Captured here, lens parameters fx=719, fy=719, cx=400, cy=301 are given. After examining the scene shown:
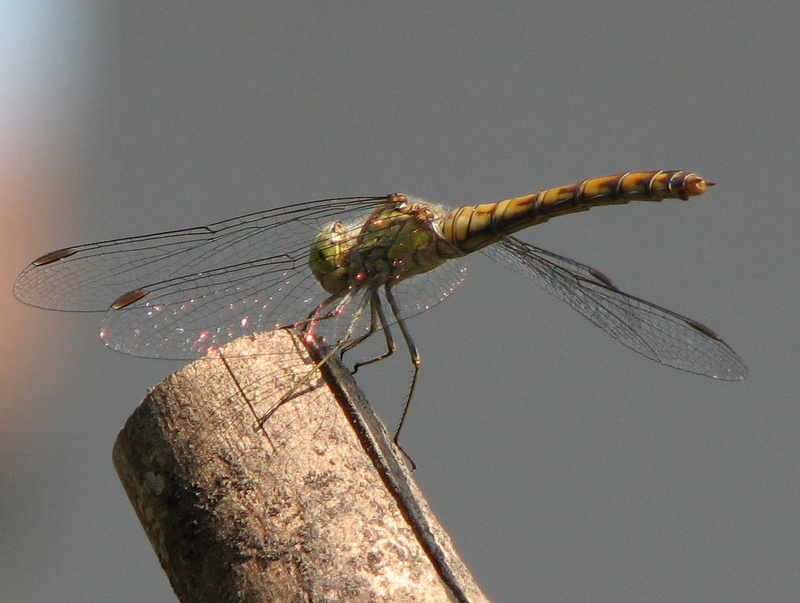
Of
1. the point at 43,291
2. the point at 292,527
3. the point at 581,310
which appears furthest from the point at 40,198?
the point at 292,527

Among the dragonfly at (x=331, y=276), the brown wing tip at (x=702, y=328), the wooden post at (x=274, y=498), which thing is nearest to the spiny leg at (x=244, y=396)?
the wooden post at (x=274, y=498)

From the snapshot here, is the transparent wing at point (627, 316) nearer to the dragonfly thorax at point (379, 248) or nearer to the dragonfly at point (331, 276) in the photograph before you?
the dragonfly at point (331, 276)

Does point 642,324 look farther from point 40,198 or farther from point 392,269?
point 40,198

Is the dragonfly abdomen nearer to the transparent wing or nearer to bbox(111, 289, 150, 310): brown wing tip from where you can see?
the transparent wing

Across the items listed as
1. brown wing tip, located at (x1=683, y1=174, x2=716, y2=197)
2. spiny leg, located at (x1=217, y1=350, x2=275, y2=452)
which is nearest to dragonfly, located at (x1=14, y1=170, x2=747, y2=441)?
brown wing tip, located at (x1=683, y1=174, x2=716, y2=197)

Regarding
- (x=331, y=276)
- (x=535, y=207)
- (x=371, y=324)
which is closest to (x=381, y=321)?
(x=371, y=324)

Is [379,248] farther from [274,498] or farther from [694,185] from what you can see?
[274,498]
